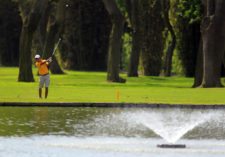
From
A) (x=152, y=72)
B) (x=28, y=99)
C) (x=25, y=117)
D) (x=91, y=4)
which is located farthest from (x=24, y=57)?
(x=91, y=4)

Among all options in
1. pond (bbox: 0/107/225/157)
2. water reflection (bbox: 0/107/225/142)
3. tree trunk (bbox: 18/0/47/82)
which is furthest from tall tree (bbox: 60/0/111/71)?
water reflection (bbox: 0/107/225/142)

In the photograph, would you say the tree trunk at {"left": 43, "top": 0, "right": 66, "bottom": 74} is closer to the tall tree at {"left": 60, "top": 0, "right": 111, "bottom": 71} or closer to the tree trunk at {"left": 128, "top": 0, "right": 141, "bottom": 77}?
the tree trunk at {"left": 128, "top": 0, "right": 141, "bottom": 77}

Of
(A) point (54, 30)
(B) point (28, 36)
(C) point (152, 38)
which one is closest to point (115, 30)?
(B) point (28, 36)

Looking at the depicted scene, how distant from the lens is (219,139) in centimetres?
2136

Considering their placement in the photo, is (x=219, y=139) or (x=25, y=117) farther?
(x=25, y=117)

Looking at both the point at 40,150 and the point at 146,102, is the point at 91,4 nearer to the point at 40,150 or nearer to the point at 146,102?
the point at 146,102

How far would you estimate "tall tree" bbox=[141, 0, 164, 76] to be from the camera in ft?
254

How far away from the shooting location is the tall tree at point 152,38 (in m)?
77.3

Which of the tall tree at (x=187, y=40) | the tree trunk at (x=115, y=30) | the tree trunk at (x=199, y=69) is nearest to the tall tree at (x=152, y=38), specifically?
the tall tree at (x=187, y=40)

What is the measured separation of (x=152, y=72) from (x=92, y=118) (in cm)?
5149

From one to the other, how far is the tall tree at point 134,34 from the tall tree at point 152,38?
5.23 m

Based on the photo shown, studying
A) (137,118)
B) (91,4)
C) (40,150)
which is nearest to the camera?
(40,150)

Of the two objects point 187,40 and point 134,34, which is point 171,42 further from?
point 134,34

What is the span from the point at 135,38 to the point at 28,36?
19053 mm
